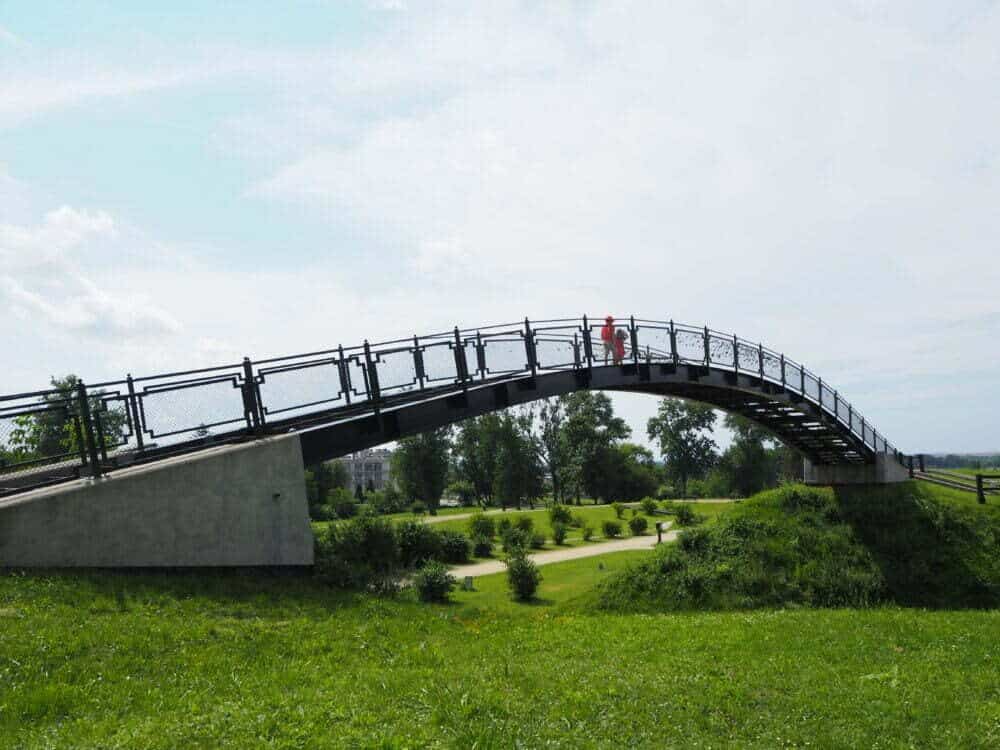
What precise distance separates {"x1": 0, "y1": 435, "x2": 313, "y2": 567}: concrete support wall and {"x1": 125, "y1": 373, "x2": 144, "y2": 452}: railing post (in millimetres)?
875

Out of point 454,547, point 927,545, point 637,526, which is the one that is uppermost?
point 927,545

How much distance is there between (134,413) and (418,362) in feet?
18.2

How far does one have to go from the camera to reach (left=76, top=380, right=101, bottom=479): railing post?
1035 centimetres

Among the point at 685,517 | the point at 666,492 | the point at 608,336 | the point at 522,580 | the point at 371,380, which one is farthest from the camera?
the point at 666,492

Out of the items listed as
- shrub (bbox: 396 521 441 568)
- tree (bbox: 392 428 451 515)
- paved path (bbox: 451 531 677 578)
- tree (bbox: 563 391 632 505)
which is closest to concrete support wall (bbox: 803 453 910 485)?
paved path (bbox: 451 531 677 578)

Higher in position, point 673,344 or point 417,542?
point 673,344

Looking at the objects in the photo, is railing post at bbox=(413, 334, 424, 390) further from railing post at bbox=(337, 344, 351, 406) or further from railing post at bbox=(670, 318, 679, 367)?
railing post at bbox=(670, 318, 679, 367)

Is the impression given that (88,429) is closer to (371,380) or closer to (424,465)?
(371,380)

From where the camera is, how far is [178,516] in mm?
10516

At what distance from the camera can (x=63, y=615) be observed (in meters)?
8.05

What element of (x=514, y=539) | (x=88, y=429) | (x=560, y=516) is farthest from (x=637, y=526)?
(x=88, y=429)

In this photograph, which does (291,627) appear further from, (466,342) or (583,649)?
(466,342)

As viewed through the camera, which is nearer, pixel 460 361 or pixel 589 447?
pixel 460 361

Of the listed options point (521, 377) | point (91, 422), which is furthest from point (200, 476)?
point (521, 377)
